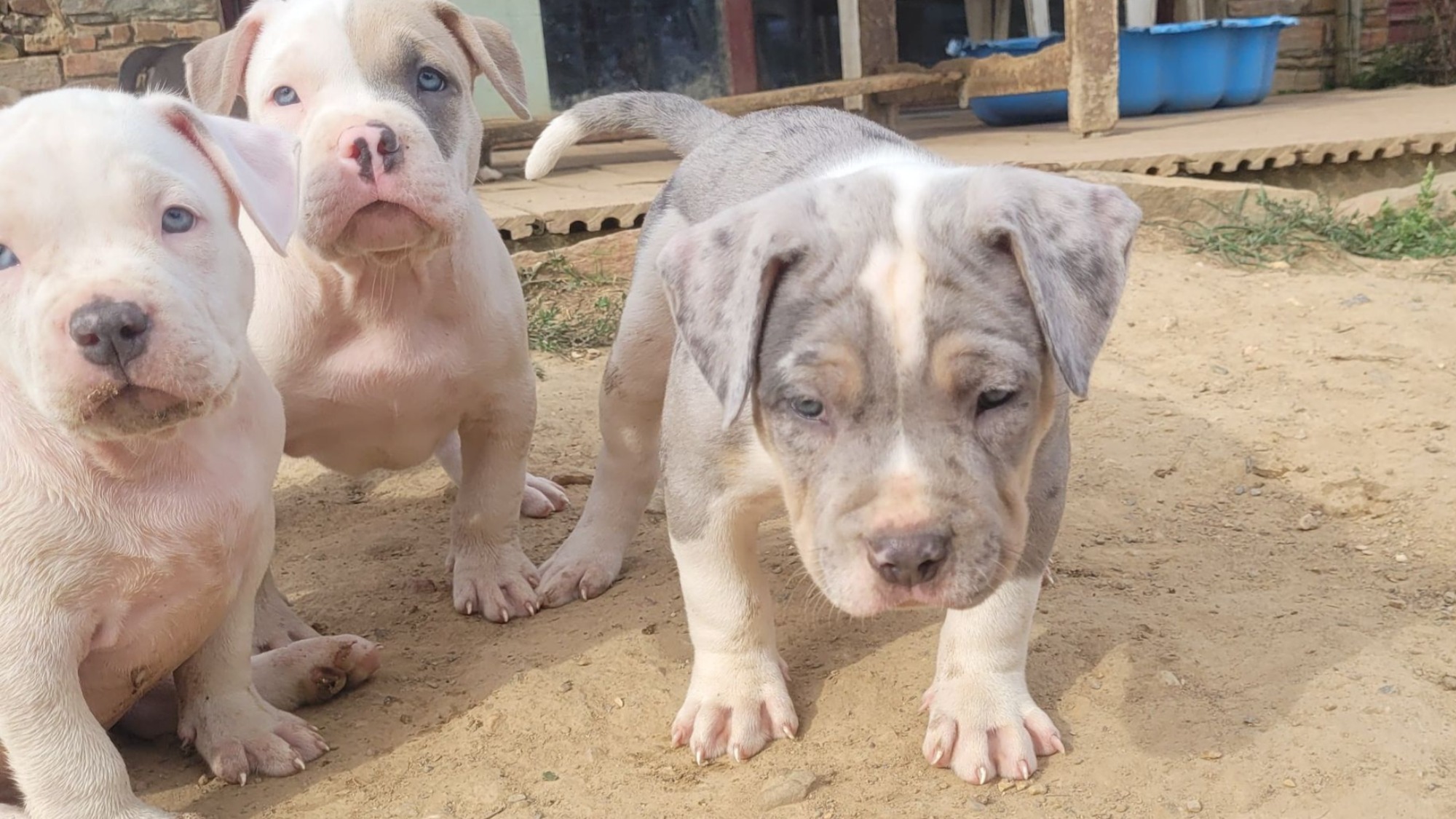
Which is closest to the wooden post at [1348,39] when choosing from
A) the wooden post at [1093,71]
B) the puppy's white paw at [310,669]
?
the wooden post at [1093,71]

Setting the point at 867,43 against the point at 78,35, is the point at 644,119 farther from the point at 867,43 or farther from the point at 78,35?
the point at 867,43

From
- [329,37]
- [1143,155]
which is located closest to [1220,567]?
[329,37]

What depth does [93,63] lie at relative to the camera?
10234 mm

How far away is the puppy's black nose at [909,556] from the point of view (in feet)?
9.29

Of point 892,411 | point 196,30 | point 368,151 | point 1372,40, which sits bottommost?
point 1372,40

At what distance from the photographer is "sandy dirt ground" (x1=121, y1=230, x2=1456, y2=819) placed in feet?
11.3

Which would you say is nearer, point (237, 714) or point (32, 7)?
point (237, 714)

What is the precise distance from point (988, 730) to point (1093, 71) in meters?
8.47

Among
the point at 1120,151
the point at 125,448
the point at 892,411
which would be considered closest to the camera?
the point at 892,411

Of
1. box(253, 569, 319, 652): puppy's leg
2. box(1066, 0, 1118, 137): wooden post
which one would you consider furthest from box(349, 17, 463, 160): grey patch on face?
box(1066, 0, 1118, 137): wooden post

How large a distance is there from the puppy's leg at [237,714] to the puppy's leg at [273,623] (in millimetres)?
543

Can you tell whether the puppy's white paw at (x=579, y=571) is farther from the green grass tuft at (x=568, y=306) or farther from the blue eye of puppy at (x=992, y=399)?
the green grass tuft at (x=568, y=306)

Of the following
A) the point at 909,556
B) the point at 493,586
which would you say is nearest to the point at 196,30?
the point at 493,586

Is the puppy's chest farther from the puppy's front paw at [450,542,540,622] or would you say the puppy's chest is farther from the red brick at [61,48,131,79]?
the red brick at [61,48,131,79]
